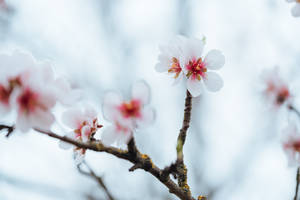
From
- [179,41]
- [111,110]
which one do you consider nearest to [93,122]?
[111,110]

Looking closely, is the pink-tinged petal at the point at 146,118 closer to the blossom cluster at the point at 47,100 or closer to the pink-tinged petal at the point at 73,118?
the blossom cluster at the point at 47,100

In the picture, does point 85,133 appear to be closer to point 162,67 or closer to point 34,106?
point 34,106

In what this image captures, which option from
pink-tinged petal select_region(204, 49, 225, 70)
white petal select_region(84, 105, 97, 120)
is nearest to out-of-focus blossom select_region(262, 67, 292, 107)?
pink-tinged petal select_region(204, 49, 225, 70)

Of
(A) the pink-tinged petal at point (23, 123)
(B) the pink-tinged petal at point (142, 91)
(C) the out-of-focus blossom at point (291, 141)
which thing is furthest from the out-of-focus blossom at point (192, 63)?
(A) the pink-tinged petal at point (23, 123)

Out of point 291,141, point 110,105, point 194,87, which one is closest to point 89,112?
point 110,105

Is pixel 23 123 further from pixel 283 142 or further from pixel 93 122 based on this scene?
pixel 283 142

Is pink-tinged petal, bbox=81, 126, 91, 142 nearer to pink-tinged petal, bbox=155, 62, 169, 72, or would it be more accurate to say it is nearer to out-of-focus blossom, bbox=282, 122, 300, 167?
pink-tinged petal, bbox=155, 62, 169, 72
